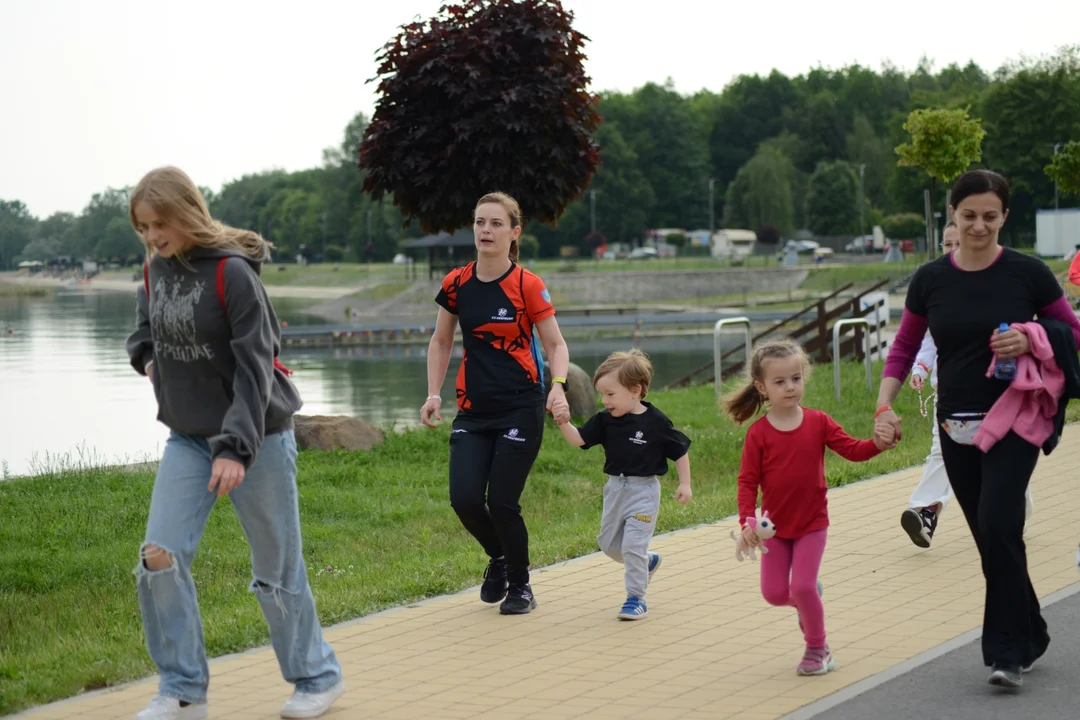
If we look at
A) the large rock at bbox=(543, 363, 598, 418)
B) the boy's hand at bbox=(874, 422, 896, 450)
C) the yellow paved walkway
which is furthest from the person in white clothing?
the large rock at bbox=(543, 363, 598, 418)

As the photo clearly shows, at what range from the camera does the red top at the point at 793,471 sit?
5.72 metres

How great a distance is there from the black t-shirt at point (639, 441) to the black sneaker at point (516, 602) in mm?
729

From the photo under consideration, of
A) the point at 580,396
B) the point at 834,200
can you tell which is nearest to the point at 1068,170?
the point at 580,396

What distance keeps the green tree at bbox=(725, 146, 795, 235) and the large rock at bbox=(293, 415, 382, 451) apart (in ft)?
370

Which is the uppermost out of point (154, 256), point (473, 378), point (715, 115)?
point (715, 115)

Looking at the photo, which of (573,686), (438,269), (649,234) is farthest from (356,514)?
(649,234)

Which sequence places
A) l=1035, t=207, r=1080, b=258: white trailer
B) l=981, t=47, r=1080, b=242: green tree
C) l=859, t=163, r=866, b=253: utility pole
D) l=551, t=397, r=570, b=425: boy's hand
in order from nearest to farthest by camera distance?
l=551, t=397, r=570, b=425: boy's hand, l=1035, t=207, r=1080, b=258: white trailer, l=981, t=47, r=1080, b=242: green tree, l=859, t=163, r=866, b=253: utility pole

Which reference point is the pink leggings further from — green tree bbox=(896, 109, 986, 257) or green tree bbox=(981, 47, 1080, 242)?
green tree bbox=(981, 47, 1080, 242)

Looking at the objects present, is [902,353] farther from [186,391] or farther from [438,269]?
[438,269]

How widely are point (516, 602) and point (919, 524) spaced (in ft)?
8.20

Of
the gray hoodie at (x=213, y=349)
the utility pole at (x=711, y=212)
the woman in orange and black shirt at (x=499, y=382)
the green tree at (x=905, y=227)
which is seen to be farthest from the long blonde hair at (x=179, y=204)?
the utility pole at (x=711, y=212)

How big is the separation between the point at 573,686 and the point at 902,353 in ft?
5.96

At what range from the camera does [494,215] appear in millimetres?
6930

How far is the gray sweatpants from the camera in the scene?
6.91 m
